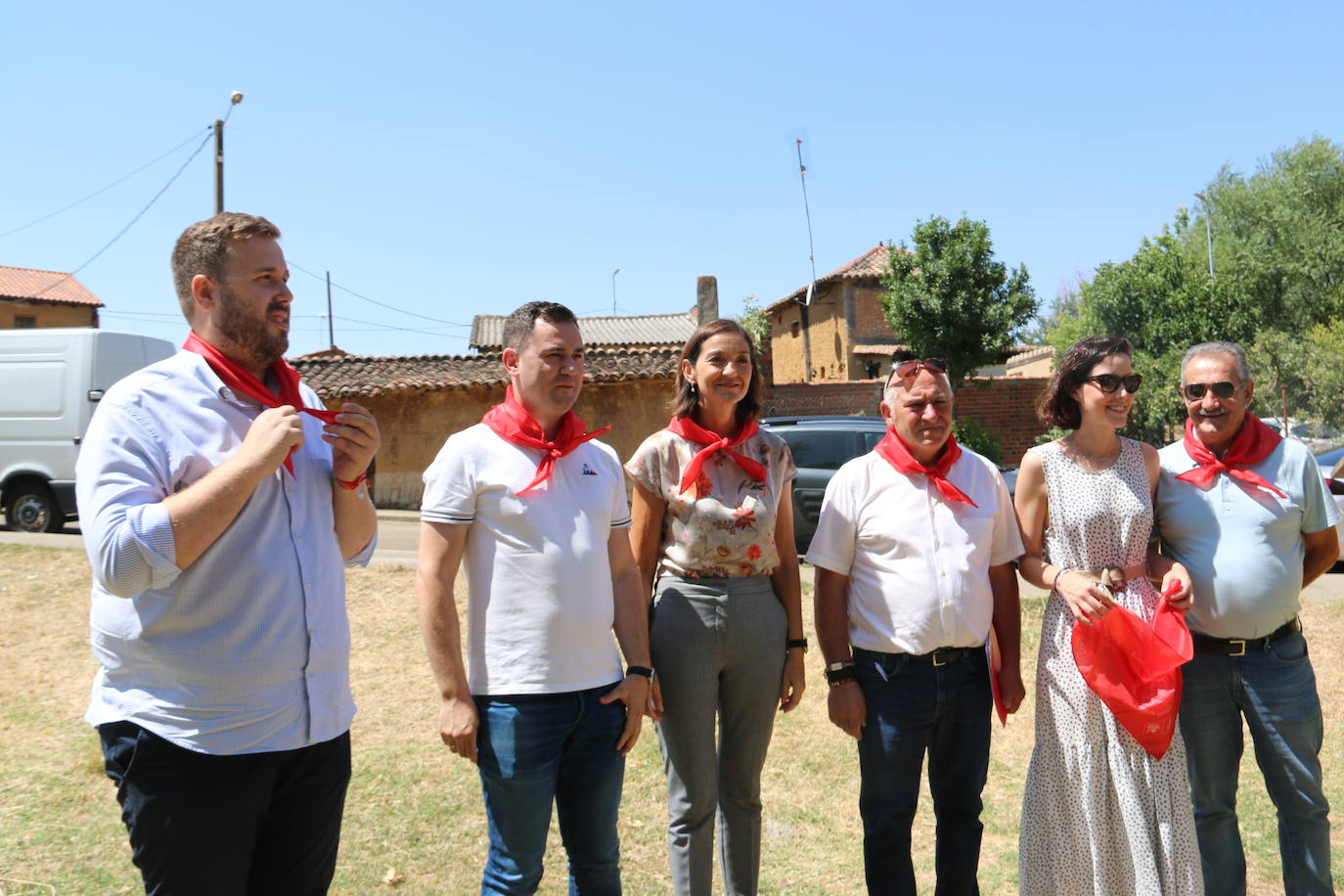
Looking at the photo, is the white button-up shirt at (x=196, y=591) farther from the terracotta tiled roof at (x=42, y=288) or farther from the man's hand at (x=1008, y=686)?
the terracotta tiled roof at (x=42, y=288)

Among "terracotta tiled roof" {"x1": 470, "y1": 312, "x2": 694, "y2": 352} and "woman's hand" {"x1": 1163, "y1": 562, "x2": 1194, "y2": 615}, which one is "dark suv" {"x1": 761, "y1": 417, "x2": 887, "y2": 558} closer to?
"woman's hand" {"x1": 1163, "y1": 562, "x2": 1194, "y2": 615}

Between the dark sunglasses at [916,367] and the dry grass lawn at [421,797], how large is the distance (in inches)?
81.2

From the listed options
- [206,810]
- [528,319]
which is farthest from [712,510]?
[206,810]

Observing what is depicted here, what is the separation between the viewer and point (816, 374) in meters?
31.6

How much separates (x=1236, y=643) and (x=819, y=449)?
23.9 feet

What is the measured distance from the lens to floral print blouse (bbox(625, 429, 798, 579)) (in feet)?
9.81

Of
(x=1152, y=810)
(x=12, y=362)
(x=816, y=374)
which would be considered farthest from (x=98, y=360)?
(x=816, y=374)

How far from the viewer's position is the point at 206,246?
81.1 inches

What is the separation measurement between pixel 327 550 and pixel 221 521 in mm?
362

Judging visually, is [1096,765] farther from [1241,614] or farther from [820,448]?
[820,448]

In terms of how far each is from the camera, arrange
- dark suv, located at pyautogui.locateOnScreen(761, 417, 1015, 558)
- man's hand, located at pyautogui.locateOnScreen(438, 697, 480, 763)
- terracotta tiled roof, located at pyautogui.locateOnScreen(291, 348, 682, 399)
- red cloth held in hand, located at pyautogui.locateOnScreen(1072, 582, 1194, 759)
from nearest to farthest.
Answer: man's hand, located at pyautogui.locateOnScreen(438, 697, 480, 763) < red cloth held in hand, located at pyautogui.locateOnScreen(1072, 582, 1194, 759) < dark suv, located at pyautogui.locateOnScreen(761, 417, 1015, 558) < terracotta tiled roof, located at pyautogui.locateOnScreen(291, 348, 682, 399)

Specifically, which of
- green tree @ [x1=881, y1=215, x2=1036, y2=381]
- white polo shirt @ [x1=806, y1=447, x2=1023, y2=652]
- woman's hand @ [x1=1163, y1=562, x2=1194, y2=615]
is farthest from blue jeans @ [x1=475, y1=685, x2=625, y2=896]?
green tree @ [x1=881, y1=215, x2=1036, y2=381]

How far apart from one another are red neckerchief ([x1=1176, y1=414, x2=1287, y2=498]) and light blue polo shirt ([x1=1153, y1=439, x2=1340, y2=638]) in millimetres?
22

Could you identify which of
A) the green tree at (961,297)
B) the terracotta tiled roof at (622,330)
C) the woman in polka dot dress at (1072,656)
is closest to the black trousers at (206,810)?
the woman in polka dot dress at (1072,656)
